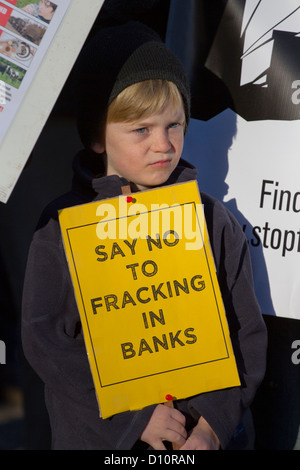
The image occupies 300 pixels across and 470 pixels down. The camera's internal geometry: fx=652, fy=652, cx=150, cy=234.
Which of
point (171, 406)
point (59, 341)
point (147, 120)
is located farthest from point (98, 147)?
point (171, 406)

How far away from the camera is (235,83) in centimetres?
209

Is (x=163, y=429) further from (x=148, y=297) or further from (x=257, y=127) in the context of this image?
(x=257, y=127)

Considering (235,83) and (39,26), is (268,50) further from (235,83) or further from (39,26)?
(39,26)

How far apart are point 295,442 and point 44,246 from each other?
3.44ft

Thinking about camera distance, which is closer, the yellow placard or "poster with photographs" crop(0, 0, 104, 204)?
"poster with photographs" crop(0, 0, 104, 204)

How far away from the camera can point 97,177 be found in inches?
73.9

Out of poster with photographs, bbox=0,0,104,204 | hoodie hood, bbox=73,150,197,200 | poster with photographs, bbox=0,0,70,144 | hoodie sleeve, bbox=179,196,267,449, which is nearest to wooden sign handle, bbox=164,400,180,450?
hoodie sleeve, bbox=179,196,267,449

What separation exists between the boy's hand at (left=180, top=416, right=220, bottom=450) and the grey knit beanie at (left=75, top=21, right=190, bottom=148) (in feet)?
2.72

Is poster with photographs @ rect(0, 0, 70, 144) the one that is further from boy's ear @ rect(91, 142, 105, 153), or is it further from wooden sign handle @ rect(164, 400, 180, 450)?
wooden sign handle @ rect(164, 400, 180, 450)

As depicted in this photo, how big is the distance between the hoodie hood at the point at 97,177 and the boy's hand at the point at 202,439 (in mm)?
641

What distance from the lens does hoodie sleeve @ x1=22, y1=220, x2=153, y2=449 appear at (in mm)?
1672

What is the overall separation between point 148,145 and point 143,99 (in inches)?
4.7

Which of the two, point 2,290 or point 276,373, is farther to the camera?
point 2,290
